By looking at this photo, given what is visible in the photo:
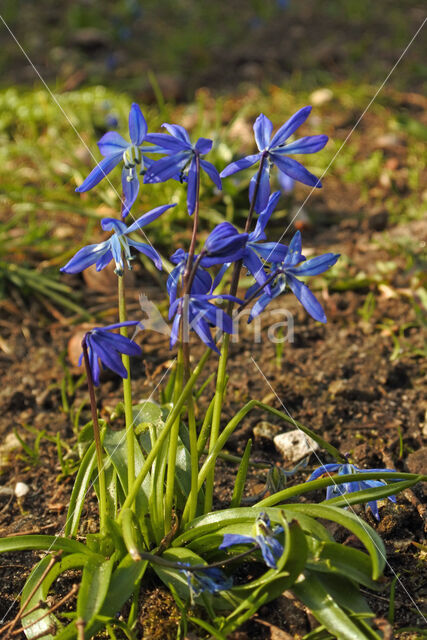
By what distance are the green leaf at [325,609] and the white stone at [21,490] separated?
1146 millimetres

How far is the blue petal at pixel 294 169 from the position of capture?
1751mm

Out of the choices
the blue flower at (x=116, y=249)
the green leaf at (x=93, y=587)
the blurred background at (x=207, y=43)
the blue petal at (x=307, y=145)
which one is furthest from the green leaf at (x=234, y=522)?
the blurred background at (x=207, y=43)

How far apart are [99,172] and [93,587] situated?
103 centimetres

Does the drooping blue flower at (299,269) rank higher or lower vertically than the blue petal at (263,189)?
lower

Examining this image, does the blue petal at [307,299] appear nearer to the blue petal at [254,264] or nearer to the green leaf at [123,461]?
the blue petal at [254,264]

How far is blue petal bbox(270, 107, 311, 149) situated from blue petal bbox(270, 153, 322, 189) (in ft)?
0.12

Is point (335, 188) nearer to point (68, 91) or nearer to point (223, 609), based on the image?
point (68, 91)

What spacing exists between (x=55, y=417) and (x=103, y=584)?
1.28 meters

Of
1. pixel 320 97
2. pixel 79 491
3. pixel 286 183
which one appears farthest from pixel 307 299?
pixel 320 97

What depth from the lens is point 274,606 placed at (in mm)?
1938

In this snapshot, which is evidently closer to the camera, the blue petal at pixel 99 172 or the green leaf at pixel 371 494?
the blue petal at pixel 99 172

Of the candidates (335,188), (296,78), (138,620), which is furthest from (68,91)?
(138,620)

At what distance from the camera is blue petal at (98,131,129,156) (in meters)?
1.69

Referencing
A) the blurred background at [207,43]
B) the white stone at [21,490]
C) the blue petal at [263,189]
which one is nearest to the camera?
the blue petal at [263,189]
